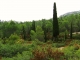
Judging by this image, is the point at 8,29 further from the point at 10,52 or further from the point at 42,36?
the point at 10,52

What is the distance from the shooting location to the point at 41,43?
32.0 m

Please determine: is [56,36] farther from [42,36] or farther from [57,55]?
[57,55]

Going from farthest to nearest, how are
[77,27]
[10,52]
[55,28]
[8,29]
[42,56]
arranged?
[77,27] < [8,29] < [55,28] < [10,52] < [42,56]

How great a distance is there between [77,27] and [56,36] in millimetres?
21119

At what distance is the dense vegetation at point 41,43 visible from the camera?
7.86 m

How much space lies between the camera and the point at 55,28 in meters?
43.9

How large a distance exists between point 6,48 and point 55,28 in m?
30.3

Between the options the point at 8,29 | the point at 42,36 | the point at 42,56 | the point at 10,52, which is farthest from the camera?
the point at 8,29

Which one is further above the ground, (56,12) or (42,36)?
(56,12)

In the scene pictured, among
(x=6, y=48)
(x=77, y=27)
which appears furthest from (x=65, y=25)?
(x=6, y=48)

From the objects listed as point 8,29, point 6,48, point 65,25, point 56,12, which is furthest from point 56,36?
point 6,48

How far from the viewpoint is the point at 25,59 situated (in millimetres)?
7898

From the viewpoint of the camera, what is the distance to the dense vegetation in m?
7.86

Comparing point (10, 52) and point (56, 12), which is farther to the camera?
point (56, 12)
